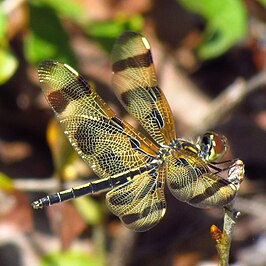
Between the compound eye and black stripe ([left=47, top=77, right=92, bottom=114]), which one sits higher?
black stripe ([left=47, top=77, right=92, bottom=114])

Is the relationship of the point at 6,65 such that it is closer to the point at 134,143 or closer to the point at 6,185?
the point at 6,185

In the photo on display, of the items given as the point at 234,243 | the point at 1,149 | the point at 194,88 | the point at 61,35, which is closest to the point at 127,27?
the point at 61,35

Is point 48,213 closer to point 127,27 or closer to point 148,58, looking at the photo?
point 127,27

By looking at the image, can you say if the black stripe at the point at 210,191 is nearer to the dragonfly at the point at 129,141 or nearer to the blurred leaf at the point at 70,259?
the dragonfly at the point at 129,141

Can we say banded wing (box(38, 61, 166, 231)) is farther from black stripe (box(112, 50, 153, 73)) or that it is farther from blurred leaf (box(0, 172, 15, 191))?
blurred leaf (box(0, 172, 15, 191))

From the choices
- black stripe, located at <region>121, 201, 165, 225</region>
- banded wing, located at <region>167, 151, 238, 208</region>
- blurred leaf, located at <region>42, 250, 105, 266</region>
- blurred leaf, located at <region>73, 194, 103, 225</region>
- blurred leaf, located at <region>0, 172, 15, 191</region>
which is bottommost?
blurred leaf, located at <region>42, 250, 105, 266</region>

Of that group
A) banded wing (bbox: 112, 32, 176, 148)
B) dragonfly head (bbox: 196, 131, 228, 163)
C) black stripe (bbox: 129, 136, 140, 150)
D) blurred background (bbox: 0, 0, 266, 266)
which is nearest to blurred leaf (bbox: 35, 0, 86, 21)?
blurred background (bbox: 0, 0, 266, 266)
